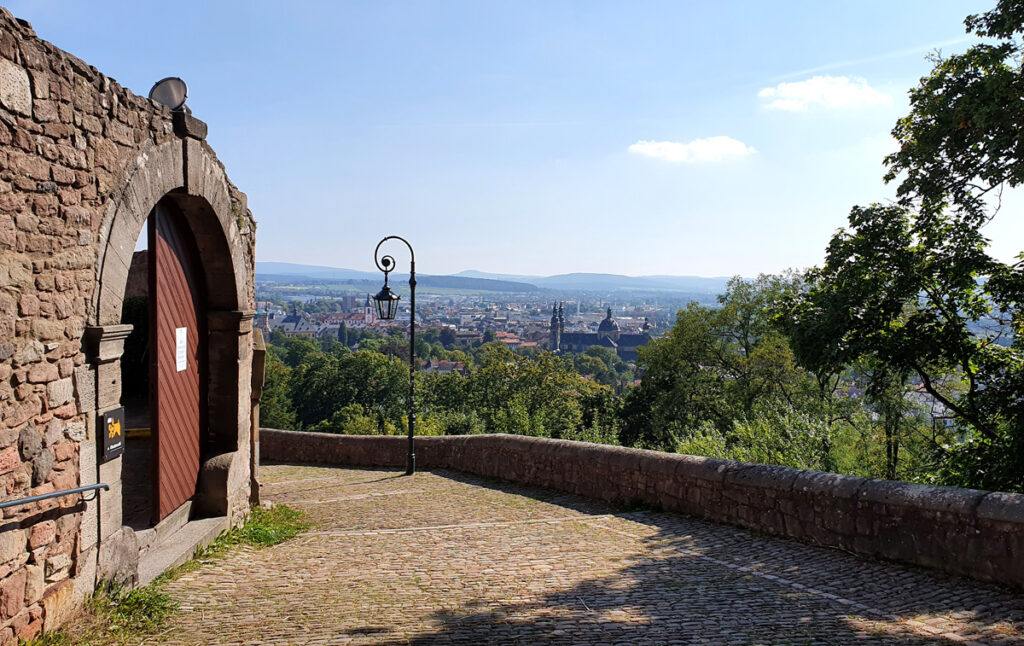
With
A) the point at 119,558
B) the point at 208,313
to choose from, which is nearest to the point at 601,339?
the point at 208,313

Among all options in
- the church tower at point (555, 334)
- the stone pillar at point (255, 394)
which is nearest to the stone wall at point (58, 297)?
the stone pillar at point (255, 394)

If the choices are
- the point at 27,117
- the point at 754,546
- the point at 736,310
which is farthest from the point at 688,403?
the point at 27,117

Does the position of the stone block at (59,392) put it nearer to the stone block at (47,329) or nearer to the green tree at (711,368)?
the stone block at (47,329)

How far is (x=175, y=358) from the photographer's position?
19.3 ft

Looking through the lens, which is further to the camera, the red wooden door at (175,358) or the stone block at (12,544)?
the red wooden door at (175,358)

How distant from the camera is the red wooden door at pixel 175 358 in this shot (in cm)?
552

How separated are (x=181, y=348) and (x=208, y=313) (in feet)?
2.07

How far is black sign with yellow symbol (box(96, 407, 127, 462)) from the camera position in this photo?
165 inches

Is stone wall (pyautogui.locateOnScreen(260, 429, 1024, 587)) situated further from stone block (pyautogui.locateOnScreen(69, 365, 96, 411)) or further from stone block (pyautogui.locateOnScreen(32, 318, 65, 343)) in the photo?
stone block (pyautogui.locateOnScreen(32, 318, 65, 343))

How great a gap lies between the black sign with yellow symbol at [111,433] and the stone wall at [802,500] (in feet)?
17.1

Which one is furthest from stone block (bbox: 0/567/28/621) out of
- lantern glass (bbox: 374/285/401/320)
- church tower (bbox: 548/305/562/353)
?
church tower (bbox: 548/305/562/353)

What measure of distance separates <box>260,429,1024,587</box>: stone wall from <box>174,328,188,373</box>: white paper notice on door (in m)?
4.78

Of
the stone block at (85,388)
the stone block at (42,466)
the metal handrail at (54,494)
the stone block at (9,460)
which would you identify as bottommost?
the metal handrail at (54,494)

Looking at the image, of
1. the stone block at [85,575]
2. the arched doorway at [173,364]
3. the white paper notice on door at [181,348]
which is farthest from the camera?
the white paper notice on door at [181,348]
